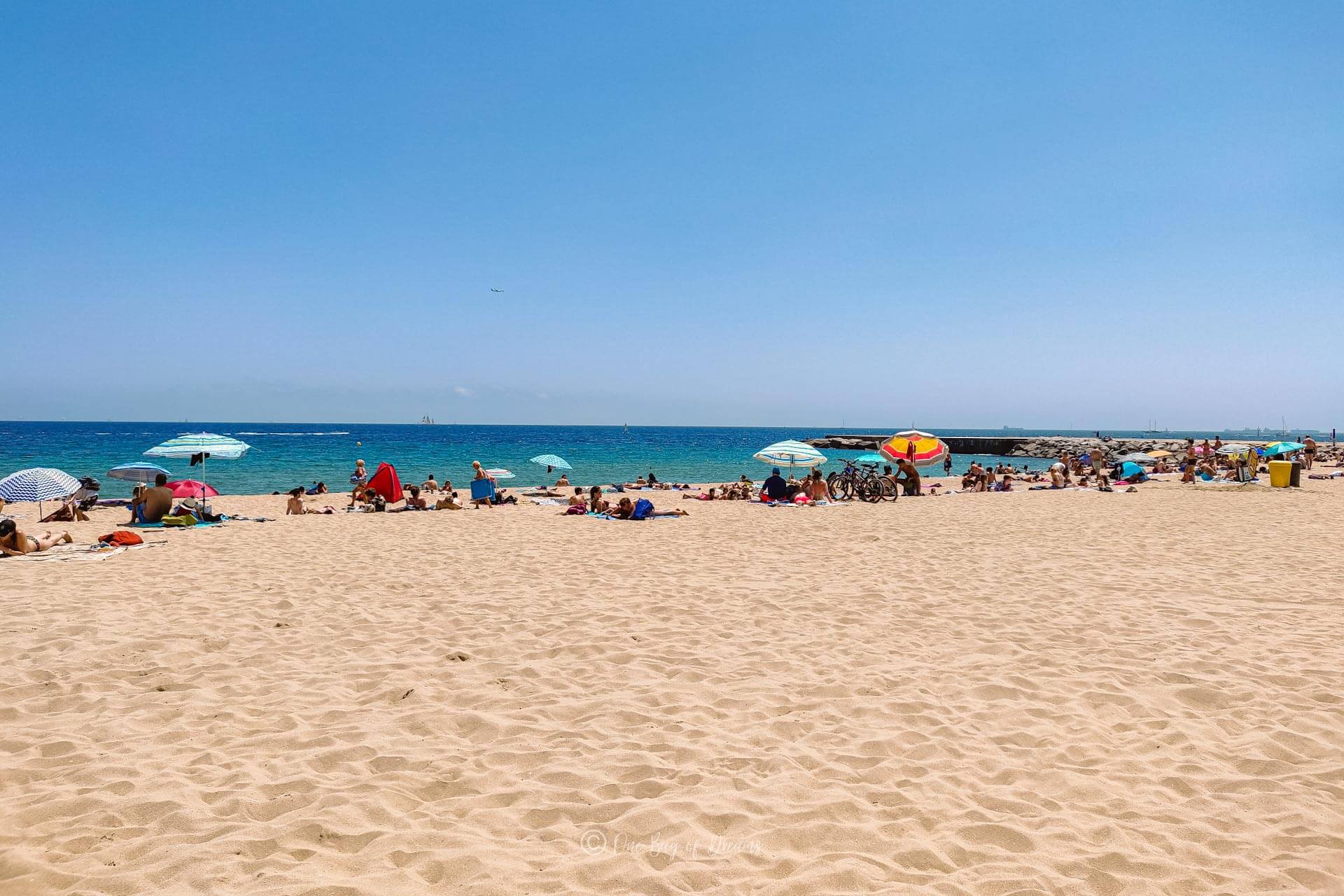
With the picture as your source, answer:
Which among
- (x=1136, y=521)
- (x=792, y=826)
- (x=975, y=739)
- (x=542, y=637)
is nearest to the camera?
(x=792, y=826)

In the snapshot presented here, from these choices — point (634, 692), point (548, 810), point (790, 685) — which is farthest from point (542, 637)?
point (548, 810)

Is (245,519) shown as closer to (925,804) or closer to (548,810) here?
(548,810)

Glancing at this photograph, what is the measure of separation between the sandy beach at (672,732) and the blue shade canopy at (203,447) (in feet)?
24.5

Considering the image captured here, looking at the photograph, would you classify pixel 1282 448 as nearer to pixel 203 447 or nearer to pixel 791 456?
pixel 791 456

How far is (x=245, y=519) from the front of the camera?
14.6m

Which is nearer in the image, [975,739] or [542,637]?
[975,739]

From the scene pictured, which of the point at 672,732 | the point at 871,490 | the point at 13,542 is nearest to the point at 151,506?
the point at 13,542

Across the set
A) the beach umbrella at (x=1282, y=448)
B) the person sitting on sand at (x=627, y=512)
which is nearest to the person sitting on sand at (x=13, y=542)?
the person sitting on sand at (x=627, y=512)

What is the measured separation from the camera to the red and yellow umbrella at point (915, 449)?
68.7 ft

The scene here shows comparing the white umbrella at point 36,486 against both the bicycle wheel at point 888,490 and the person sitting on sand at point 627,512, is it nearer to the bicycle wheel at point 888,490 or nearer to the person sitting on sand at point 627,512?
the person sitting on sand at point 627,512

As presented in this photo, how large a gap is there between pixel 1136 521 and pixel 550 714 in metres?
13.5

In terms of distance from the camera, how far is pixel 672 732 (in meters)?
3.98

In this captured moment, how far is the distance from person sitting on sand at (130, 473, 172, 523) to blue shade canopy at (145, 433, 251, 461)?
179cm

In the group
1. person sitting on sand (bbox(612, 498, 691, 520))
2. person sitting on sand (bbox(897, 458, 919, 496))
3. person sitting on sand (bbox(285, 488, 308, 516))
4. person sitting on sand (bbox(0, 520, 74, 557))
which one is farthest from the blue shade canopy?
person sitting on sand (bbox(897, 458, 919, 496))
